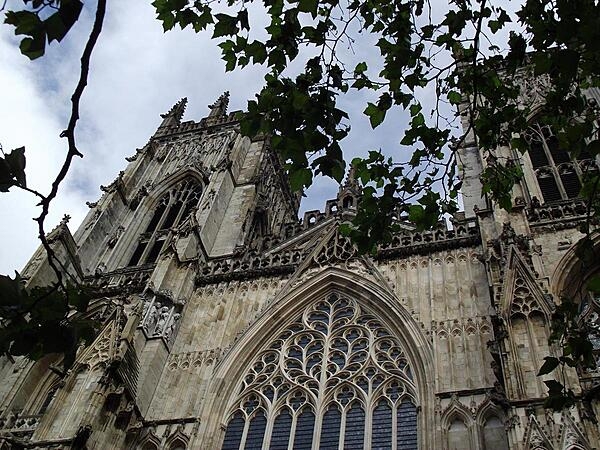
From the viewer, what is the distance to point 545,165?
17516 mm

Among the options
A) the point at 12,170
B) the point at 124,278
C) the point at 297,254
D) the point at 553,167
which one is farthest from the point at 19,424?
the point at 553,167

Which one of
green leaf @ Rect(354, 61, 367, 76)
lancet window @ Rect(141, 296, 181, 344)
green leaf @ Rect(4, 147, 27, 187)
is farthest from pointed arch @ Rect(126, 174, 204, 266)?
green leaf @ Rect(4, 147, 27, 187)

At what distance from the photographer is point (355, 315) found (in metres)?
13.8

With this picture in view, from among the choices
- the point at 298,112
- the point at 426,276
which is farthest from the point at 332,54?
the point at 426,276

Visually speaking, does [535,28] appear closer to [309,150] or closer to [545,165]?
[309,150]

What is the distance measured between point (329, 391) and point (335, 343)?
130 centimetres

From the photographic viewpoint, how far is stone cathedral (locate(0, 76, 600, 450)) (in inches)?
410

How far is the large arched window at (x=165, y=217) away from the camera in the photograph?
2086 cm

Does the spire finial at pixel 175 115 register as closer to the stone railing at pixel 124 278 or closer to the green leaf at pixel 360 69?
the stone railing at pixel 124 278

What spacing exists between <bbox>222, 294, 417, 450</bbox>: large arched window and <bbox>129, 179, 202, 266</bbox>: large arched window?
816cm

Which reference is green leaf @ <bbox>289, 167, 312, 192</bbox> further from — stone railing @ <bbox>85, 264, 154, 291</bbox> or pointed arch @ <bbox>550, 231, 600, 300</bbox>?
stone railing @ <bbox>85, 264, 154, 291</bbox>

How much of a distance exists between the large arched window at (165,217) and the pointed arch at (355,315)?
7.25 metres

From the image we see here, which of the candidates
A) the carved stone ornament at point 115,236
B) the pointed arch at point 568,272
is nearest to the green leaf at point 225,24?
the pointed arch at point 568,272

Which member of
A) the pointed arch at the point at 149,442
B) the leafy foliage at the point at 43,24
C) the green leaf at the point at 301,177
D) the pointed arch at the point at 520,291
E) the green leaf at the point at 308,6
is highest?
the pointed arch at the point at 520,291
